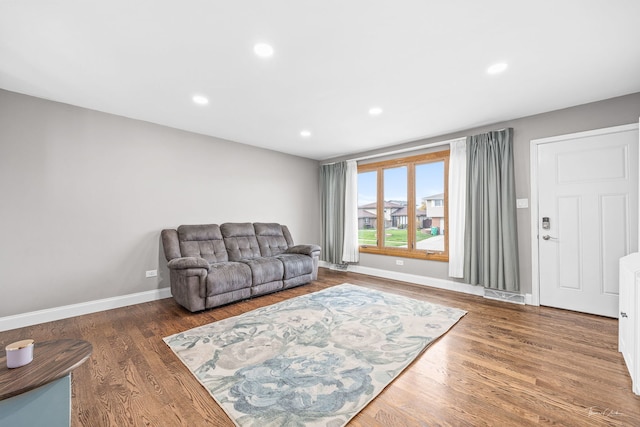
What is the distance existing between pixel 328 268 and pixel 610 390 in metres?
4.56

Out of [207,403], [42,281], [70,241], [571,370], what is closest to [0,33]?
[70,241]

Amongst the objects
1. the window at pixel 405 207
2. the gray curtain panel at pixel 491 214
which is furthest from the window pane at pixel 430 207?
the gray curtain panel at pixel 491 214

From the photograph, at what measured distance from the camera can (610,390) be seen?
177cm

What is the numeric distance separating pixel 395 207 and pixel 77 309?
194 inches

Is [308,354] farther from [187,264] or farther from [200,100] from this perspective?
[200,100]

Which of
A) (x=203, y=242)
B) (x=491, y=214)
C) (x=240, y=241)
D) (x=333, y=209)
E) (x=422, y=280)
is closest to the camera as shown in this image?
(x=491, y=214)

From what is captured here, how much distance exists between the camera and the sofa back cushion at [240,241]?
4262 millimetres

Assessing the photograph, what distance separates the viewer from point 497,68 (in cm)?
241

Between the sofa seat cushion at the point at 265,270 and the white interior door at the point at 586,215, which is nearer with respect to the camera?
the white interior door at the point at 586,215

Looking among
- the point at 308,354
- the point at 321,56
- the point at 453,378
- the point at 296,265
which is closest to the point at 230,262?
the point at 296,265

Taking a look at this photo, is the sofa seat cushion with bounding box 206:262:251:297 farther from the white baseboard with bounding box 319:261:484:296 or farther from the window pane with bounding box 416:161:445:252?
the window pane with bounding box 416:161:445:252

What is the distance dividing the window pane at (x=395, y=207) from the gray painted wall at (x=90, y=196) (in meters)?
2.93

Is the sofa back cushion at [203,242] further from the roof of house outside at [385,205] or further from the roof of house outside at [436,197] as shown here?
the roof of house outside at [436,197]

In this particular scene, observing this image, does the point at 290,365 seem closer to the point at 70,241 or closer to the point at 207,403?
the point at 207,403
